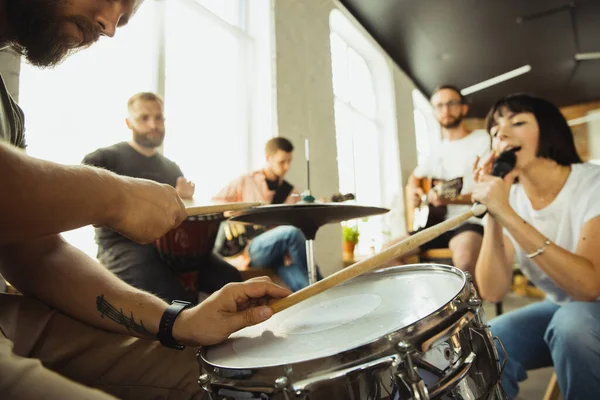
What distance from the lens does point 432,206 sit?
2658 mm

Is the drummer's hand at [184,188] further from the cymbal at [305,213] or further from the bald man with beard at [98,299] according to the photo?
the bald man with beard at [98,299]

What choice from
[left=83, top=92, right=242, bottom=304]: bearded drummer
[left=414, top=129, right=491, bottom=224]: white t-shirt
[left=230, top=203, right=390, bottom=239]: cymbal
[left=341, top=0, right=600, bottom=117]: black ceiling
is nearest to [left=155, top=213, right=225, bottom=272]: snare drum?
[left=83, top=92, right=242, bottom=304]: bearded drummer

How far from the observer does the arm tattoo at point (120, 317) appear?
666 mm

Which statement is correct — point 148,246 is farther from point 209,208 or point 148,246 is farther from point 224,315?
point 224,315

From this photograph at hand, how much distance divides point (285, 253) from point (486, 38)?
434cm

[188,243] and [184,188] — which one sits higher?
[184,188]

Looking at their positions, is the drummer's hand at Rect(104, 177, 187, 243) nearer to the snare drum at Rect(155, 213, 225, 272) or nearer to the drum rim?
the drum rim

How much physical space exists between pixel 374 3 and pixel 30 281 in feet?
13.1

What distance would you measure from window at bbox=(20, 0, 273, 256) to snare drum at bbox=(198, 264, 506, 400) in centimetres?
152

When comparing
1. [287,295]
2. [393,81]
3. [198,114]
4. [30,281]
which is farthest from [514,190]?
[393,81]

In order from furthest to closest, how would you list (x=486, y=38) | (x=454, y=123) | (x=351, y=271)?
(x=486, y=38) < (x=454, y=123) < (x=351, y=271)

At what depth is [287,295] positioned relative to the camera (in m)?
0.67

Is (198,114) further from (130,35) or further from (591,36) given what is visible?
(591,36)

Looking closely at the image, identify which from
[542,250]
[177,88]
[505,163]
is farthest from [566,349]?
[177,88]
